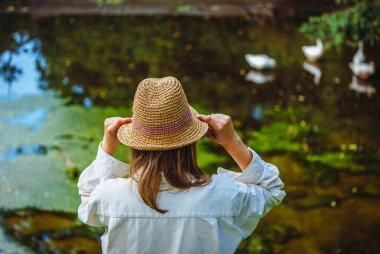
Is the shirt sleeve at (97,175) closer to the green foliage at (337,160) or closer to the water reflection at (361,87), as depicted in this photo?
the green foliage at (337,160)

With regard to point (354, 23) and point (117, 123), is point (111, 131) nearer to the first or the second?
point (117, 123)

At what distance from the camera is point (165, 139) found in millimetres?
1488

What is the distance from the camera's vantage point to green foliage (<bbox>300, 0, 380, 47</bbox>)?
4.99 metres

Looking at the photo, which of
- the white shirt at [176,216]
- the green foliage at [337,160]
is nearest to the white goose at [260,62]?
the green foliage at [337,160]

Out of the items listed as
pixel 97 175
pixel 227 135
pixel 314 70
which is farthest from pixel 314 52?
pixel 97 175

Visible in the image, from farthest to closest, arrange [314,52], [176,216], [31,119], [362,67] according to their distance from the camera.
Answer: [314,52] → [362,67] → [31,119] → [176,216]

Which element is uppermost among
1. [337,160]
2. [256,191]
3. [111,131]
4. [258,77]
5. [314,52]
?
[111,131]

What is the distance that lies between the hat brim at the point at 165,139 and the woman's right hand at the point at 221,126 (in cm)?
6

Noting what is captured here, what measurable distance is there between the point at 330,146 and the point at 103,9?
13.6 ft

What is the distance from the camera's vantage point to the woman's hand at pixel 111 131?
1645 mm

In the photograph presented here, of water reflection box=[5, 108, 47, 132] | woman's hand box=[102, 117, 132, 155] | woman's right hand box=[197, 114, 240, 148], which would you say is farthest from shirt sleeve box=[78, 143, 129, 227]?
water reflection box=[5, 108, 47, 132]

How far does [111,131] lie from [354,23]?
396 centimetres

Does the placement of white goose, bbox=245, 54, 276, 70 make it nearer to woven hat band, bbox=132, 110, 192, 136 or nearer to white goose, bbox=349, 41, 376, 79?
white goose, bbox=349, 41, 376, 79

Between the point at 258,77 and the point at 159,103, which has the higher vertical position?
the point at 159,103
